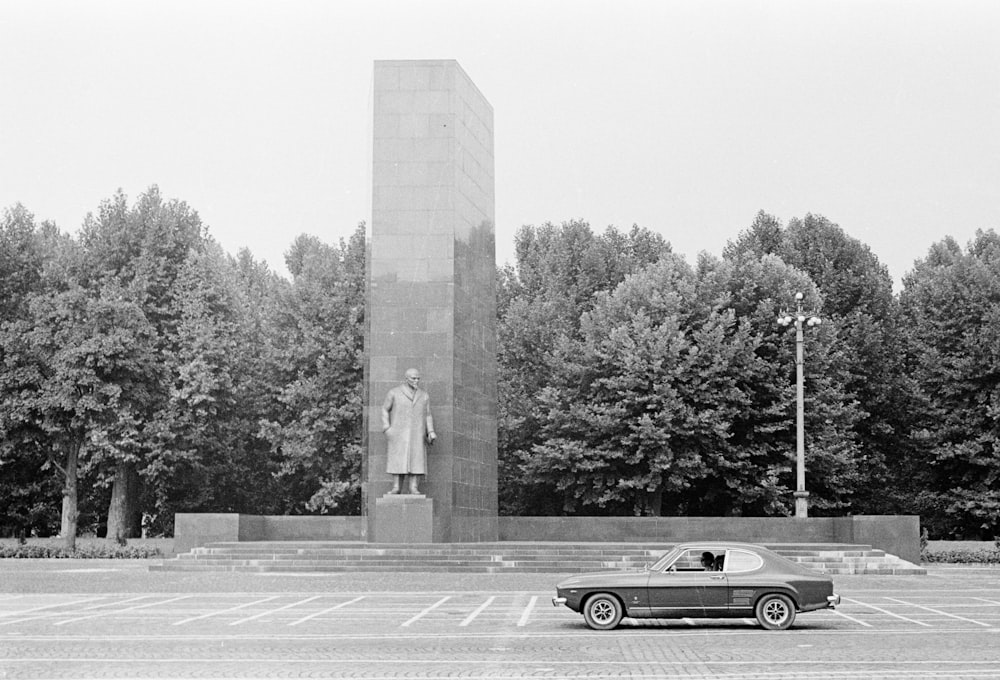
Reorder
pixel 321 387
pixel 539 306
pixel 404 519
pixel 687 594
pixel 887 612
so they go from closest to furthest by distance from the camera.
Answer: pixel 687 594, pixel 887 612, pixel 404 519, pixel 321 387, pixel 539 306

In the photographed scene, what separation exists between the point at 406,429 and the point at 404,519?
7.87 ft

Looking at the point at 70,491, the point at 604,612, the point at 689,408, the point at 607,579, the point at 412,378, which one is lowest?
the point at 604,612

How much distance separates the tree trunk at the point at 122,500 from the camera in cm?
5181

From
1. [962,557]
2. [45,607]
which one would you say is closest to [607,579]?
[45,607]

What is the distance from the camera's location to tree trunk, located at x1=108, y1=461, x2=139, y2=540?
5181 cm

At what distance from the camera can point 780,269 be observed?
176 ft

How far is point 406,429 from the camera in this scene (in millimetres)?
32906

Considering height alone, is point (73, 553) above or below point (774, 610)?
below

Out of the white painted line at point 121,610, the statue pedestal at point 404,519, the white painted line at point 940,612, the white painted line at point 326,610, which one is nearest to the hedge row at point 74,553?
the statue pedestal at point 404,519

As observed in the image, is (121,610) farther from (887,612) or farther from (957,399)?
(957,399)

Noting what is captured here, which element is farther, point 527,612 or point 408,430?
point 408,430

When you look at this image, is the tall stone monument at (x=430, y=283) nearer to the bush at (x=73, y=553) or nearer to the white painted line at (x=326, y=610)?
the white painted line at (x=326, y=610)

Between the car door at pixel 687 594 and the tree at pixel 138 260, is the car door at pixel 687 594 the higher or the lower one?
the lower one

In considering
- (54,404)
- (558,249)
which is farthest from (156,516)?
(558,249)
